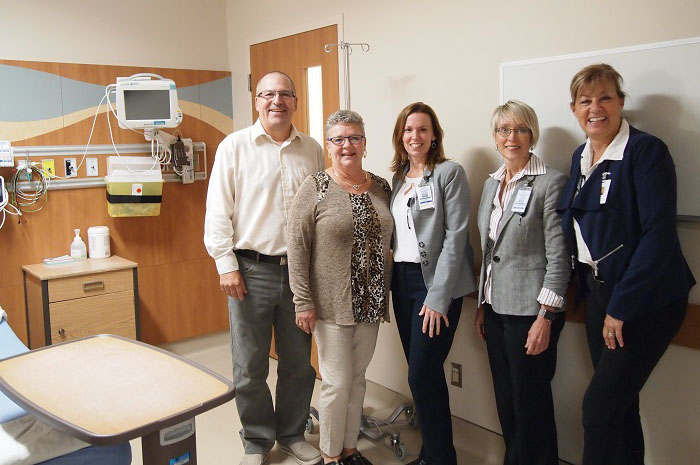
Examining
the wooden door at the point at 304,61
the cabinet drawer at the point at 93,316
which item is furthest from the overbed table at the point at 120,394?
the wooden door at the point at 304,61

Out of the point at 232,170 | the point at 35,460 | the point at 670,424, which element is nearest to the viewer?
the point at 35,460

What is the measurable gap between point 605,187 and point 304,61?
218cm

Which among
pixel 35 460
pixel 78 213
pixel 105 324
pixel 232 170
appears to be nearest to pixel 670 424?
pixel 232 170

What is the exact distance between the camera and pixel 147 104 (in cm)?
373

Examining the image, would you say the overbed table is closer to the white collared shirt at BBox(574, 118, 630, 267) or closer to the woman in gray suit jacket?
the woman in gray suit jacket

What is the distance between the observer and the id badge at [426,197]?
234cm

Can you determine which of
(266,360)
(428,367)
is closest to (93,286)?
(266,360)

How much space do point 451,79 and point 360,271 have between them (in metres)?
1.08

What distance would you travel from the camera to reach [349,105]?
3391 mm

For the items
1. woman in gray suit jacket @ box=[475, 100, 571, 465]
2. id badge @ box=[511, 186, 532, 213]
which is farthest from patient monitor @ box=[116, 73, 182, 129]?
id badge @ box=[511, 186, 532, 213]

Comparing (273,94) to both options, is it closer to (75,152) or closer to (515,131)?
(515,131)

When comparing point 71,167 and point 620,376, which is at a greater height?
point 71,167

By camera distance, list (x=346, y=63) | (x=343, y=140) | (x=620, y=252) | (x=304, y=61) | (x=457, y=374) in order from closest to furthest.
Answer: (x=620, y=252) < (x=343, y=140) < (x=457, y=374) < (x=346, y=63) < (x=304, y=61)

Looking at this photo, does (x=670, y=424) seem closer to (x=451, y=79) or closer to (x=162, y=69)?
(x=451, y=79)
